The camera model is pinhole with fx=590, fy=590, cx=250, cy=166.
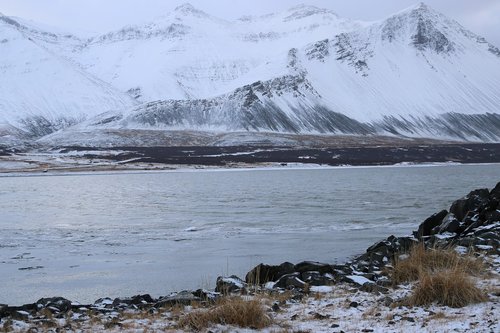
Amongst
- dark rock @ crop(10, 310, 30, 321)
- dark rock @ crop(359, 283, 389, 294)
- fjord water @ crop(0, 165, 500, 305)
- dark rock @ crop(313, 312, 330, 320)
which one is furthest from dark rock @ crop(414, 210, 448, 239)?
dark rock @ crop(10, 310, 30, 321)

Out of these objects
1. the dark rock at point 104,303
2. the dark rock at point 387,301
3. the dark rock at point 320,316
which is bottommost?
the dark rock at point 104,303

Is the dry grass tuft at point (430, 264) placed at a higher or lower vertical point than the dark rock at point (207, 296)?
higher

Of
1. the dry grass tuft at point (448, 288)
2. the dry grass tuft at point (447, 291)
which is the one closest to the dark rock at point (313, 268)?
the dry grass tuft at point (448, 288)

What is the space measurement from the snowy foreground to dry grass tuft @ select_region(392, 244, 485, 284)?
0.43 meters

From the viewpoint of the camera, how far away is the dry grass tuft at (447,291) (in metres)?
10.3

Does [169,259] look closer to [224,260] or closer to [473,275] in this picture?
[224,260]

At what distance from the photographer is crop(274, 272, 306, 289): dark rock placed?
43.8 ft

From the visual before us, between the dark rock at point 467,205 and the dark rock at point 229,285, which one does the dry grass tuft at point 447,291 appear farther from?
the dark rock at point 467,205

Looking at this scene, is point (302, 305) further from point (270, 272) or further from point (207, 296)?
point (270, 272)

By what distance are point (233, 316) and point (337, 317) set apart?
1802mm

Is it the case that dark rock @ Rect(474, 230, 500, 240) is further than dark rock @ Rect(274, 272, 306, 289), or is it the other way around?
dark rock @ Rect(474, 230, 500, 240)

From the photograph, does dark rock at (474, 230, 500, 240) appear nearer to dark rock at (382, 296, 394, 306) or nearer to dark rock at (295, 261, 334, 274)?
dark rock at (295, 261, 334, 274)

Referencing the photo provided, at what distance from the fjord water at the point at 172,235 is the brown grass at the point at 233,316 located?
14.1 ft

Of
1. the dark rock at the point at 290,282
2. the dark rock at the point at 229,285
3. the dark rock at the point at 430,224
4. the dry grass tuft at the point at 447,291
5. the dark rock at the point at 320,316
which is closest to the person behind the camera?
the dark rock at the point at 320,316
